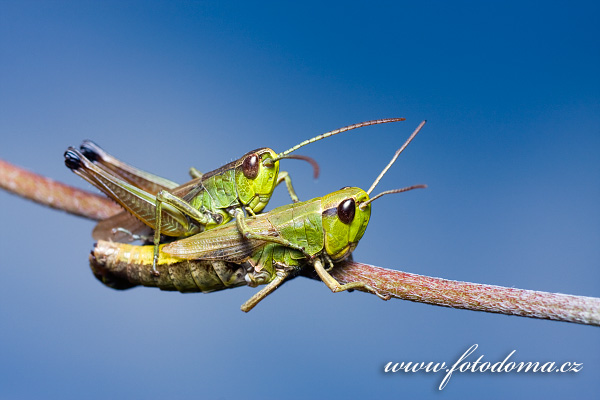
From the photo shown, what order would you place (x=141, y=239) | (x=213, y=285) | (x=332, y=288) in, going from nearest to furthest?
(x=332, y=288) → (x=213, y=285) → (x=141, y=239)

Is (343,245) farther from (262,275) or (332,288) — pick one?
(262,275)

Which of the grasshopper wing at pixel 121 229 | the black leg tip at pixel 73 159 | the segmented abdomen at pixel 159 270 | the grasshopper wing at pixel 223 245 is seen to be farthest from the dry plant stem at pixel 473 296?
the black leg tip at pixel 73 159

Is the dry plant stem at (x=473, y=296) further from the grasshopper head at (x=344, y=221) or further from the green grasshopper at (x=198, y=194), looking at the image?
the green grasshopper at (x=198, y=194)

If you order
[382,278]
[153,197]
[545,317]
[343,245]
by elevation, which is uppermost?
[153,197]

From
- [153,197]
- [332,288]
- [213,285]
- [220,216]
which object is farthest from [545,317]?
[153,197]

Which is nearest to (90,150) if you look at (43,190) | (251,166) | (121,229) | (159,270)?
(43,190)

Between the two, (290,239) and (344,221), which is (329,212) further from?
(290,239)

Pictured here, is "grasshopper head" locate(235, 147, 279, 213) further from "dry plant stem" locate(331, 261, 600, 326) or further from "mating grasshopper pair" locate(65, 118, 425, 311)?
"dry plant stem" locate(331, 261, 600, 326)
